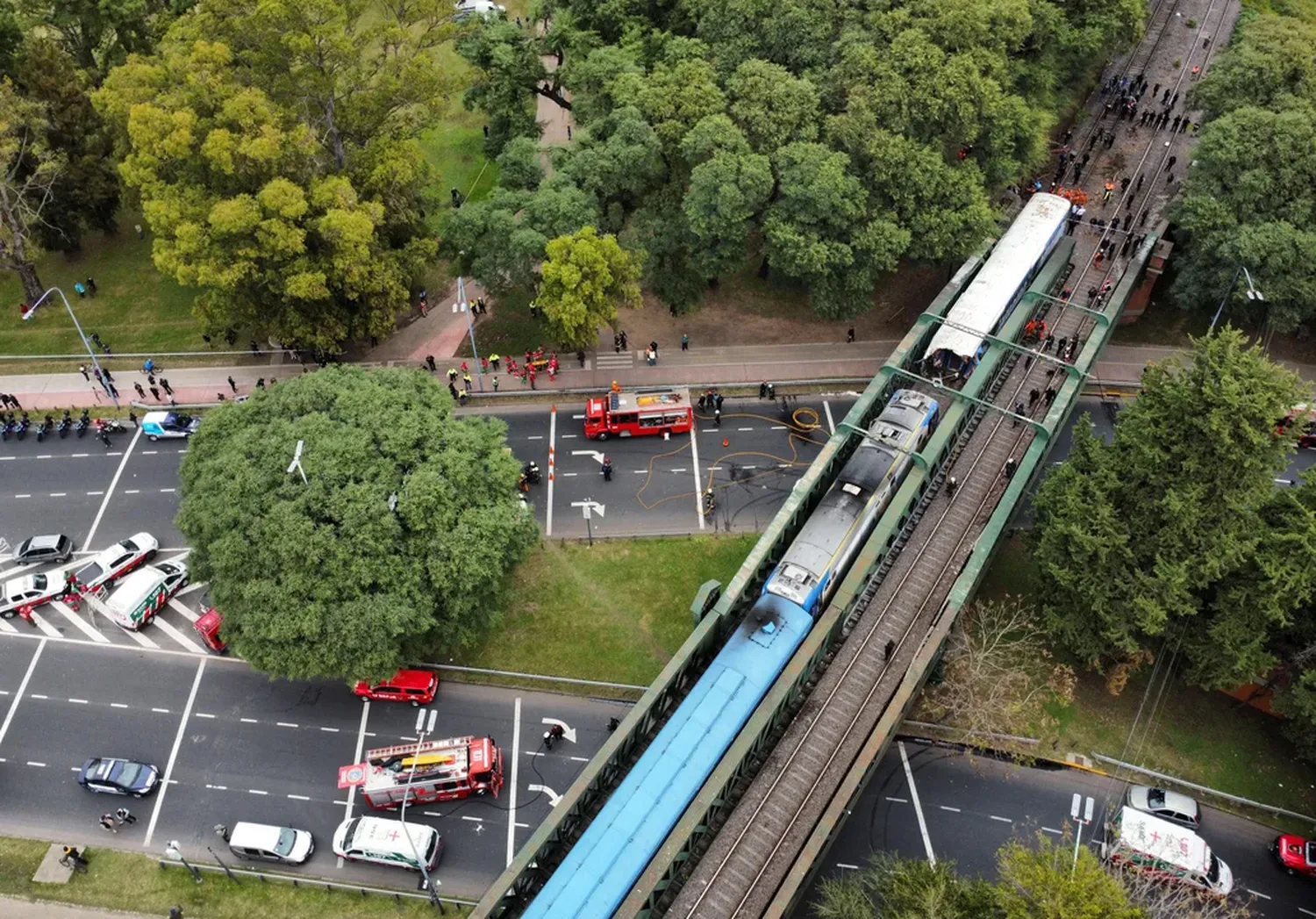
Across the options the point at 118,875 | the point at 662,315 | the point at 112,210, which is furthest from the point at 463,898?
the point at 112,210

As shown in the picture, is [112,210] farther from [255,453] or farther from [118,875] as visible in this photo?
[118,875]

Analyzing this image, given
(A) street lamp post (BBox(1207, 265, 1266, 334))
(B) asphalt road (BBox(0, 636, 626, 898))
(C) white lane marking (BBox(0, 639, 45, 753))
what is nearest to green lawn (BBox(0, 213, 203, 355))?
(C) white lane marking (BBox(0, 639, 45, 753))

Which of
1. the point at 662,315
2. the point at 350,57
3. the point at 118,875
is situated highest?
the point at 350,57

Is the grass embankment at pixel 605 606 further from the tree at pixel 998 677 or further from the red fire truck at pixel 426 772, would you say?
the tree at pixel 998 677

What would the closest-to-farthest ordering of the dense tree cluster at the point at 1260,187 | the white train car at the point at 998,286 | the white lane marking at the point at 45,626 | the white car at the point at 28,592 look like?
the white lane marking at the point at 45,626 < the white car at the point at 28,592 < the white train car at the point at 998,286 < the dense tree cluster at the point at 1260,187

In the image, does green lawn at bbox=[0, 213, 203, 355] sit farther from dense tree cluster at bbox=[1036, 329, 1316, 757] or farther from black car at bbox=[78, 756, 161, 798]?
dense tree cluster at bbox=[1036, 329, 1316, 757]

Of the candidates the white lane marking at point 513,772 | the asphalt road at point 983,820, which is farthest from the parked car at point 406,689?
the asphalt road at point 983,820
